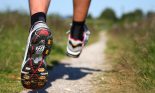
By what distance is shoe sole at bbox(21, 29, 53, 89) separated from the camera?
2883 mm

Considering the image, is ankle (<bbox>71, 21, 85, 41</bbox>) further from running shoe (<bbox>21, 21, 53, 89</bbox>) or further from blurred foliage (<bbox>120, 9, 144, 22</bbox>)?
blurred foliage (<bbox>120, 9, 144, 22</bbox>)

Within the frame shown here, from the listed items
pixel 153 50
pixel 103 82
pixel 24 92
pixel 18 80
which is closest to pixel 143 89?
pixel 103 82

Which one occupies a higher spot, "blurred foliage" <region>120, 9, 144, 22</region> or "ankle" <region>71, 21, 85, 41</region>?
"ankle" <region>71, 21, 85, 41</region>

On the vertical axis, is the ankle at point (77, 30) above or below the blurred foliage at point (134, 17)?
above

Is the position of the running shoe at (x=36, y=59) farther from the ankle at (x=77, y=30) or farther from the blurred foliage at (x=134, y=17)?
the blurred foliage at (x=134, y=17)

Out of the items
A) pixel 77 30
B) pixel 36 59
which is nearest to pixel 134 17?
pixel 77 30

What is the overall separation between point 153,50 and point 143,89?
6.33 feet

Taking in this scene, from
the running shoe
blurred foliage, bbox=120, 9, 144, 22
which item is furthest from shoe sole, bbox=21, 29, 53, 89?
blurred foliage, bbox=120, 9, 144, 22

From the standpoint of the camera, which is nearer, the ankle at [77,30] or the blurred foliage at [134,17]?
the ankle at [77,30]

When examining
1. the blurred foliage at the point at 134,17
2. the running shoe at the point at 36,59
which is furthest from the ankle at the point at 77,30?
the blurred foliage at the point at 134,17

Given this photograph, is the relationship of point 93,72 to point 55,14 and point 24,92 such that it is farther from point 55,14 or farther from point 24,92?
point 55,14

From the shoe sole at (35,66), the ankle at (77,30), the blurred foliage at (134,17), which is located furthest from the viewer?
the blurred foliage at (134,17)

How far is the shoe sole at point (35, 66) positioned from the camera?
288 centimetres

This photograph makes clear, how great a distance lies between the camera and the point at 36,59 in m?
2.93
